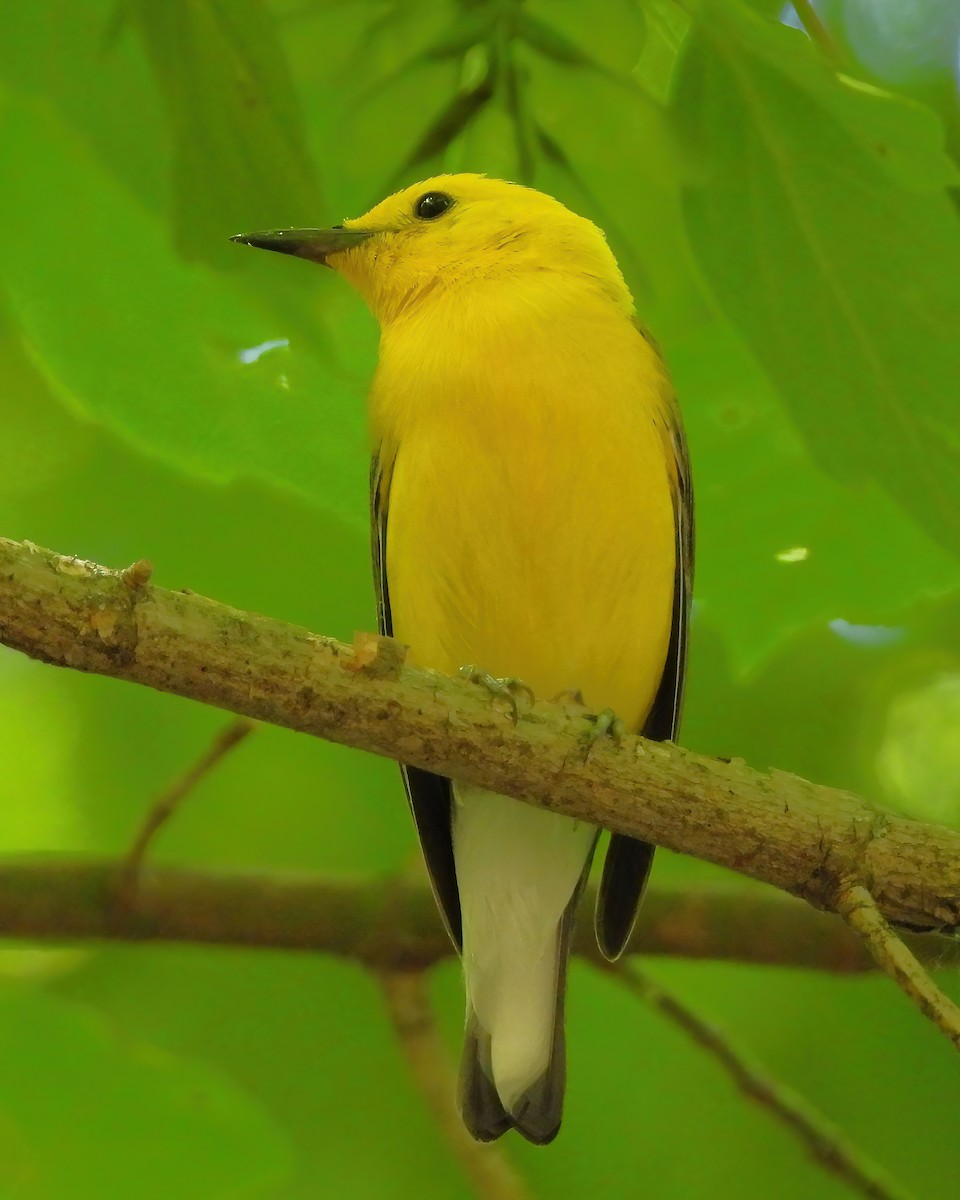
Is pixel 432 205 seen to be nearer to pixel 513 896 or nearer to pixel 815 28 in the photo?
pixel 815 28

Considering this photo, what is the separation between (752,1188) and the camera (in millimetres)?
1837

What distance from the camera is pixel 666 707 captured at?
202cm

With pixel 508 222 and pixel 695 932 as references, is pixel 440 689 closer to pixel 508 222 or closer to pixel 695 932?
pixel 695 932

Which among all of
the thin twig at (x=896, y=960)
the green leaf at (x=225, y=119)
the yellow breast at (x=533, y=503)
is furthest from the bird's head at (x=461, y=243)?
the thin twig at (x=896, y=960)

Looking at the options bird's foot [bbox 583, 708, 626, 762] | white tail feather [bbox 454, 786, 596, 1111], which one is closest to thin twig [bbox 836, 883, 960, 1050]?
bird's foot [bbox 583, 708, 626, 762]

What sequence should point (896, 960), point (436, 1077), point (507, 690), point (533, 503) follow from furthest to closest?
point (436, 1077) → point (533, 503) → point (507, 690) → point (896, 960)

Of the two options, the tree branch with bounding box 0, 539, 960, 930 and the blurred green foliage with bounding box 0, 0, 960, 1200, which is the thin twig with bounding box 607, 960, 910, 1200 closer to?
the blurred green foliage with bounding box 0, 0, 960, 1200

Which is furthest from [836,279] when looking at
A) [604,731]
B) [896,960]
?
[896,960]

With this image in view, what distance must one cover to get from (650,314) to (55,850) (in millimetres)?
1218

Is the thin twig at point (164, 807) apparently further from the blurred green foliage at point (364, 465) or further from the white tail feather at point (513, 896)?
the white tail feather at point (513, 896)

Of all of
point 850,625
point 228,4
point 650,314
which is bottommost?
point 850,625

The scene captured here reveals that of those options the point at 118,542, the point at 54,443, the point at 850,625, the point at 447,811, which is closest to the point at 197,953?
the point at 447,811

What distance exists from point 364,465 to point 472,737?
769 millimetres

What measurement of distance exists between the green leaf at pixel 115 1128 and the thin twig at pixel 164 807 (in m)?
0.19
